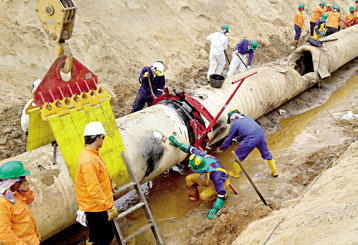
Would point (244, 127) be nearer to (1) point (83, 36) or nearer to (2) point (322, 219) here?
(2) point (322, 219)

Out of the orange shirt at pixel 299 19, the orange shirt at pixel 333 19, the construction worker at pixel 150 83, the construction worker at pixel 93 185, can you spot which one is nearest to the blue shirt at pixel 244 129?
the construction worker at pixel 150 83

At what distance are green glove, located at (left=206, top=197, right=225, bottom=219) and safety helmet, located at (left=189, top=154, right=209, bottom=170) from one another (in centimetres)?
54

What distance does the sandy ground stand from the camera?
3.49m

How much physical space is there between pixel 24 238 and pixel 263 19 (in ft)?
35.6

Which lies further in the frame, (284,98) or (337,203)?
(284,98)

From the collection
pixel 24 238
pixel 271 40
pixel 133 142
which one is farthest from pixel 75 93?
pixel 271 40

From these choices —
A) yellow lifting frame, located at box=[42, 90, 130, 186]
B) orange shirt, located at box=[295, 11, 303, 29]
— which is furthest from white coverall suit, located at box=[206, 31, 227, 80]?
yellow lifting frame, located at box=[42, 90, 130, 186]

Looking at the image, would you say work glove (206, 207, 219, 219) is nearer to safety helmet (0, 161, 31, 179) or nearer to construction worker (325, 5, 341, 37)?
safety helmet (0, 161, 31, 179)

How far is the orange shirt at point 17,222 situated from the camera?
260cm

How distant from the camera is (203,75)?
27.9 feet

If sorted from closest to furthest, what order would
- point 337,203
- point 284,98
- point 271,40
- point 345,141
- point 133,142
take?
point 337,203 < point 133,142 < point 345,141 < point 284,98 < point 271,40

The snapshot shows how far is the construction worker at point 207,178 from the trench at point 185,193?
199 mm

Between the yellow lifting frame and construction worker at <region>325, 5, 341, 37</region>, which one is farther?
construction worker at <region>325, 5, 341, 37</region>

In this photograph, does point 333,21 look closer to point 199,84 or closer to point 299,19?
point 299,19
